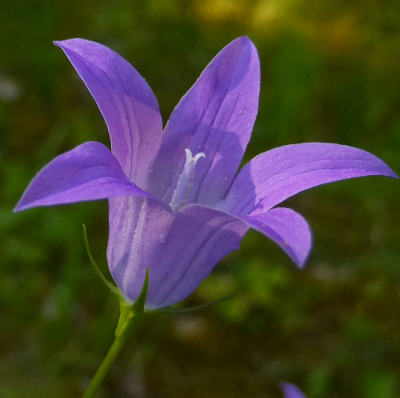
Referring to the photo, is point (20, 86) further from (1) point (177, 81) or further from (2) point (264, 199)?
(2) point (264, 199)

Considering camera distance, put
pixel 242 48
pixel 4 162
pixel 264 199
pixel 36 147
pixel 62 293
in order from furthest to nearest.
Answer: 1. pixel 36 147
2. pixel 4 162
3. pixel 62 293
4. pixel 242 48
5. pixel 264 199

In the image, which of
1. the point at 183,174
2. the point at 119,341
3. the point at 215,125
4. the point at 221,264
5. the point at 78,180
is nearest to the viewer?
the point at 78,180

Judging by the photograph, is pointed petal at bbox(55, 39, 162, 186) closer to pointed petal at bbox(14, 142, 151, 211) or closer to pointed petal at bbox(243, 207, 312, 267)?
pointed petal at bbox(14, 142, 151, 211)

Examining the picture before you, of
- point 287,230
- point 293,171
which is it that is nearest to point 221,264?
point 293,171

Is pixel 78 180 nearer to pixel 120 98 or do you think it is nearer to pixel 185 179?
pixel 120 98

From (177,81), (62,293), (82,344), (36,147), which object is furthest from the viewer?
(177,81)

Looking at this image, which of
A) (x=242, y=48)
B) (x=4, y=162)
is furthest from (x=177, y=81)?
(x=242, y=48)
